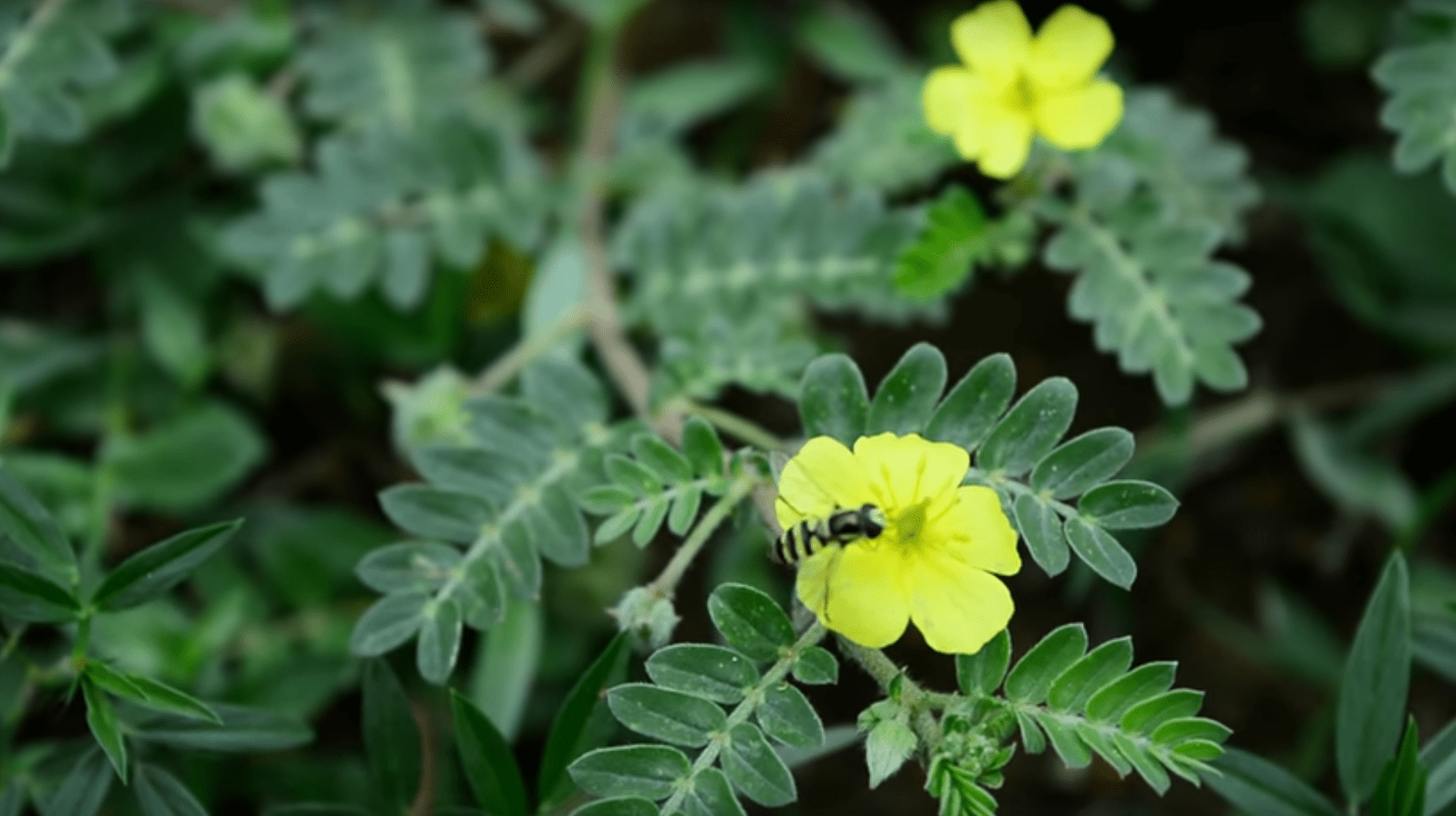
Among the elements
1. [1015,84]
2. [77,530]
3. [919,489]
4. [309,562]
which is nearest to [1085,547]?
[919,489]

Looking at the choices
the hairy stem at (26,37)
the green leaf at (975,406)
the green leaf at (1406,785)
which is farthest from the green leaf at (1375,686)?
the hairy stem at (26,37)

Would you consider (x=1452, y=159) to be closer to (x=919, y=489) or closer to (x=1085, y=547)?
(x=1085, y=547)

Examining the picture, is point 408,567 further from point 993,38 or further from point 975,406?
point 993,38

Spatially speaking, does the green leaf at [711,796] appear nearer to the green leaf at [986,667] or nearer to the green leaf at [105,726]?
the green leaf at [986,667]

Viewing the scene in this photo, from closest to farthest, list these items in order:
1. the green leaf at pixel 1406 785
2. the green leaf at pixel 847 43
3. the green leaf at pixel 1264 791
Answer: the green leaf at pixel 1406 785 → the green leaf at pixel 1264 791 → the green leaf at pixel 847 43

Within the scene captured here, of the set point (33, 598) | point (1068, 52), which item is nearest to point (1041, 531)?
point (1068, 52)

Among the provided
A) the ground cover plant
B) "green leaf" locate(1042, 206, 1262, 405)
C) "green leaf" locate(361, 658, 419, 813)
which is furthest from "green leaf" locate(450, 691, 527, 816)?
"green leaf" locate(1042, 206, 1262, 405)

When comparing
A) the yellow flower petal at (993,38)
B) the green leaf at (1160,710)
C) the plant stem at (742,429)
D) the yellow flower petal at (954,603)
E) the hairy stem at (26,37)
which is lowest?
the green leaf at (1160,710)

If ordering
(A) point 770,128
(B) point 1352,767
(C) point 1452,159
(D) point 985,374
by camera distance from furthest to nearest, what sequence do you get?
(A) point 770,128 < (C) point 1452,159 < (B) point 1352,767 < (D) point 985,374
